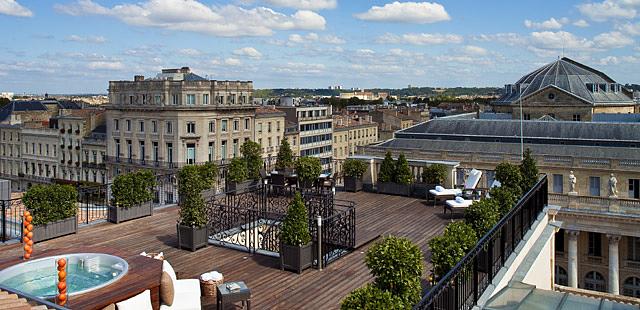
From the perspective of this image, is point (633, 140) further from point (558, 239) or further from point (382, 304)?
point (382, 304)

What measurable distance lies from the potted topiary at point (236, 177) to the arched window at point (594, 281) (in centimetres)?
2021

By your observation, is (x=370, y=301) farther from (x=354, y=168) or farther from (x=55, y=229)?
(x=354, y=168)

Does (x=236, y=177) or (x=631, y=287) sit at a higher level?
(x=236, y=177)

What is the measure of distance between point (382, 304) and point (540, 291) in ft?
16.3

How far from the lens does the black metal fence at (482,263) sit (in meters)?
7.56

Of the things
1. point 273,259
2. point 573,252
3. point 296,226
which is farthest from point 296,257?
point 573,252

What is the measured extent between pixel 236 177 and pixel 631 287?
21.3m

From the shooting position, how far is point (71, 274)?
955 centimetres

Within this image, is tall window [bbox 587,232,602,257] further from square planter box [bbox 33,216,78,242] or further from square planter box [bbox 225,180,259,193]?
square planter box [bbox 33,216,78,242]

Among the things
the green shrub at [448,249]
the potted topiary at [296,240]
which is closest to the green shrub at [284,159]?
the potted topiary at [296,240]

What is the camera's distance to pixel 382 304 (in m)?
7.08

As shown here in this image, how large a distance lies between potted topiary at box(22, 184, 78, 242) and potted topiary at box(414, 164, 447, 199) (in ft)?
36.1

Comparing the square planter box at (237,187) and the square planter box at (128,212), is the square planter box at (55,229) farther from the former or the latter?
the square planter box at (237,187)

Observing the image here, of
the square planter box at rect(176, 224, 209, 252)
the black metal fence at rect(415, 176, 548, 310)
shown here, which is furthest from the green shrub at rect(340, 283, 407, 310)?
the square planter box at rect(176, 224, 209, 252)
